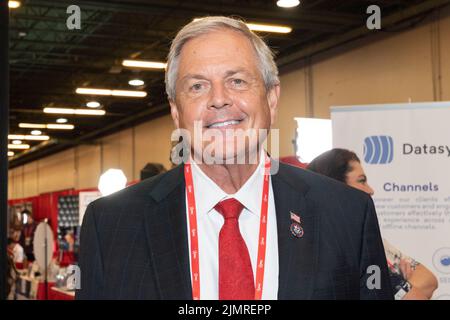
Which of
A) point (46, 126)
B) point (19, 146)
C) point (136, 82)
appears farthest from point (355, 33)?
point (19, 146)

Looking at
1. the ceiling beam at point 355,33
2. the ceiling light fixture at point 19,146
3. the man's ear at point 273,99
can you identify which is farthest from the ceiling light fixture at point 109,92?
the man's ear at point 273,99

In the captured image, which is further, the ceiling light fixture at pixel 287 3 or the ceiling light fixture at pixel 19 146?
the ceiling light fixture at pixel 19 146

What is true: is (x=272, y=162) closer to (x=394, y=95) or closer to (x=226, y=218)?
(x=226, y=218)

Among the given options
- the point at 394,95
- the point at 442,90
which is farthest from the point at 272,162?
the point at 394,95

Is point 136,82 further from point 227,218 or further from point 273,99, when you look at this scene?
point 227,218

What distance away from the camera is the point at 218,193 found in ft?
5.17

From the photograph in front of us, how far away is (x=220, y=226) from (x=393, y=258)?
216cm

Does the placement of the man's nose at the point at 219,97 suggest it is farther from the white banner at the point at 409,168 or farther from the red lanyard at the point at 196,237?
the white banner at the point at 409,168

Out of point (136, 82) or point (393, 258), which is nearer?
point (393, 258)

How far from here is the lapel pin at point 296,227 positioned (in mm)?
1486
